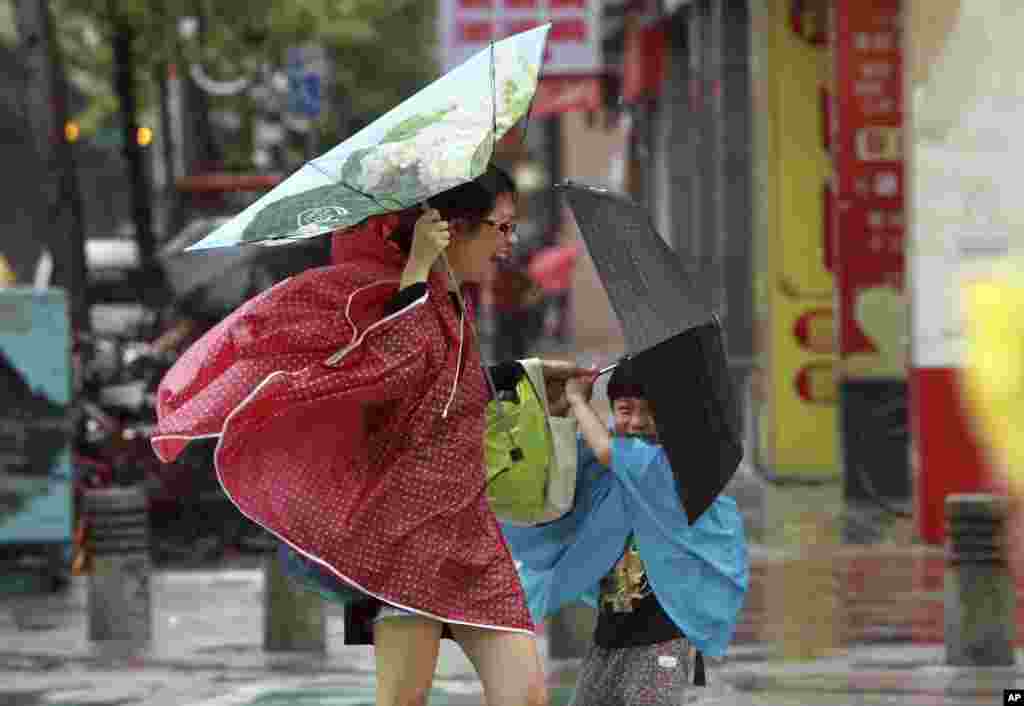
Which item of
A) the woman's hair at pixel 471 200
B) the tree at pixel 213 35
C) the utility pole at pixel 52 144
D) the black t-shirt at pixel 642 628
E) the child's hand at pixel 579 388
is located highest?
the tree at pixel 213 35

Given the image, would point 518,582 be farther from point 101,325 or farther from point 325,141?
point 325,141

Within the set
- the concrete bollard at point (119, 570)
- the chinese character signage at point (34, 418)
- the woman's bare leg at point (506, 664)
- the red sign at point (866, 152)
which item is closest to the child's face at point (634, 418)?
the woman's bare leg at point (506, 664)

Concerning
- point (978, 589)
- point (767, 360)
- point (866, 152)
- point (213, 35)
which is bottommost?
point (978, 589)

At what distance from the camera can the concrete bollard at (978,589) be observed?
10305 mm

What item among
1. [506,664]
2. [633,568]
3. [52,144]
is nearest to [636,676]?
[633,568]

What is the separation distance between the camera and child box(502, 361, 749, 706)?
6.77 meters

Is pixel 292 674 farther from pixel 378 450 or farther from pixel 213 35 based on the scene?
pixel 213 35

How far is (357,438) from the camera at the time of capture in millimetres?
5965

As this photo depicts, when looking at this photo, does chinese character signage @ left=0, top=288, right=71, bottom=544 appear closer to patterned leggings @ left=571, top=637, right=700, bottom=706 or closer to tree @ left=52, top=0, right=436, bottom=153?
patterned leggings @ left=571, top=637, right=700, bottom=706

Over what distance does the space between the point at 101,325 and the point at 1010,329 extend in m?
20.0

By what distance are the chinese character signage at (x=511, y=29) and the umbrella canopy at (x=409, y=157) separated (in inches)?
676

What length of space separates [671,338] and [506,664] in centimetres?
99

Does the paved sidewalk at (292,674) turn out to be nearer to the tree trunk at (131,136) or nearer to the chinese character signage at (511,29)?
the chinese character signage at (511,29)

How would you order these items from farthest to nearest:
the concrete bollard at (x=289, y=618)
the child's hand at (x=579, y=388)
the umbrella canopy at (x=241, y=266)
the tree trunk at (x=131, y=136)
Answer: the tree trunk at (x=131, y=136), the umbrella canopy at (x=241, y=266), the concrete bollard at (x=289, y=618), the child's hand at (x=579, y=388)
